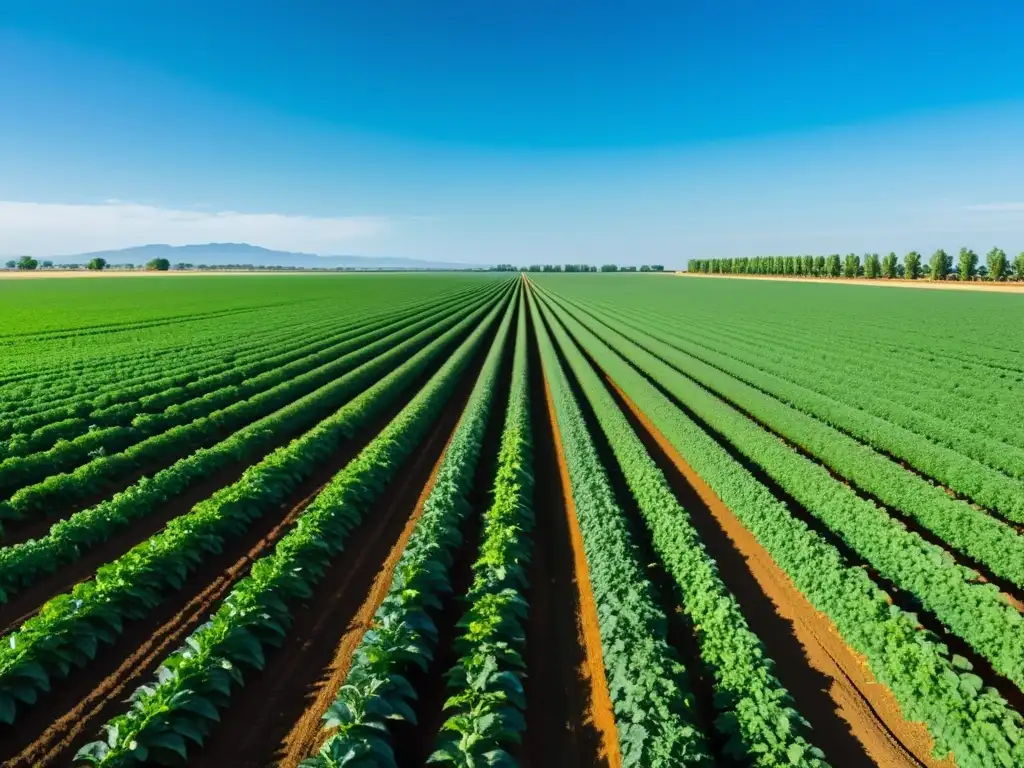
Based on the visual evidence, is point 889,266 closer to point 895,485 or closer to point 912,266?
point 912,266

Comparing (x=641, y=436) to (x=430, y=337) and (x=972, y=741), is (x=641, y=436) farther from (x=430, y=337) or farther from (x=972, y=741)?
(x=430, y=337)

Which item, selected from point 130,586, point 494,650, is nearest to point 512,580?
point 494,650

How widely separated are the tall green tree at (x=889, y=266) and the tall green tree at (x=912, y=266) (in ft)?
12.2

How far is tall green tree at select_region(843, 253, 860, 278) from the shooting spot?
5354 inches

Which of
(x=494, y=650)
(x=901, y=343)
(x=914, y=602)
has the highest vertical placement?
(x=901, y=343)

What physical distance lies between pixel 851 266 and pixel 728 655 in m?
158

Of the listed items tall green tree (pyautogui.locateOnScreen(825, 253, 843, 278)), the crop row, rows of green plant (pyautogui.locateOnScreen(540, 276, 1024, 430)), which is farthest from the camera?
tall green tree (pyautogui.locateOnScreen(825, 253, 843, 278))

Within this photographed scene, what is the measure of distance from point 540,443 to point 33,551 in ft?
39.9

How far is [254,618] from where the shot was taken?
7.65 m

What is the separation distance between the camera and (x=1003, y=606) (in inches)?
295

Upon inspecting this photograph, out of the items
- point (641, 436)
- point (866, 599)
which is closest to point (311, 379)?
point (641, 436)

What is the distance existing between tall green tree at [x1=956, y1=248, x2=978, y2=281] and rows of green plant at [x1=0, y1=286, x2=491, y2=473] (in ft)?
438

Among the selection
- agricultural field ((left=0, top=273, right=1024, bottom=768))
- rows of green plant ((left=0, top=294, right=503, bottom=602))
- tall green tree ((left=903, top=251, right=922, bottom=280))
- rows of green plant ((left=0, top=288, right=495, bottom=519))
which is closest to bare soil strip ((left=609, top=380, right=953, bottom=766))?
agricultural field ((left=0, top=273, right=1024, bottom=768))

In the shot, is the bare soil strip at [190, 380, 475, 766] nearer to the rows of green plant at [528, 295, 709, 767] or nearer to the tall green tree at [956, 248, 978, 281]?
the rows of green plant at [528, 295, 709, 767]
